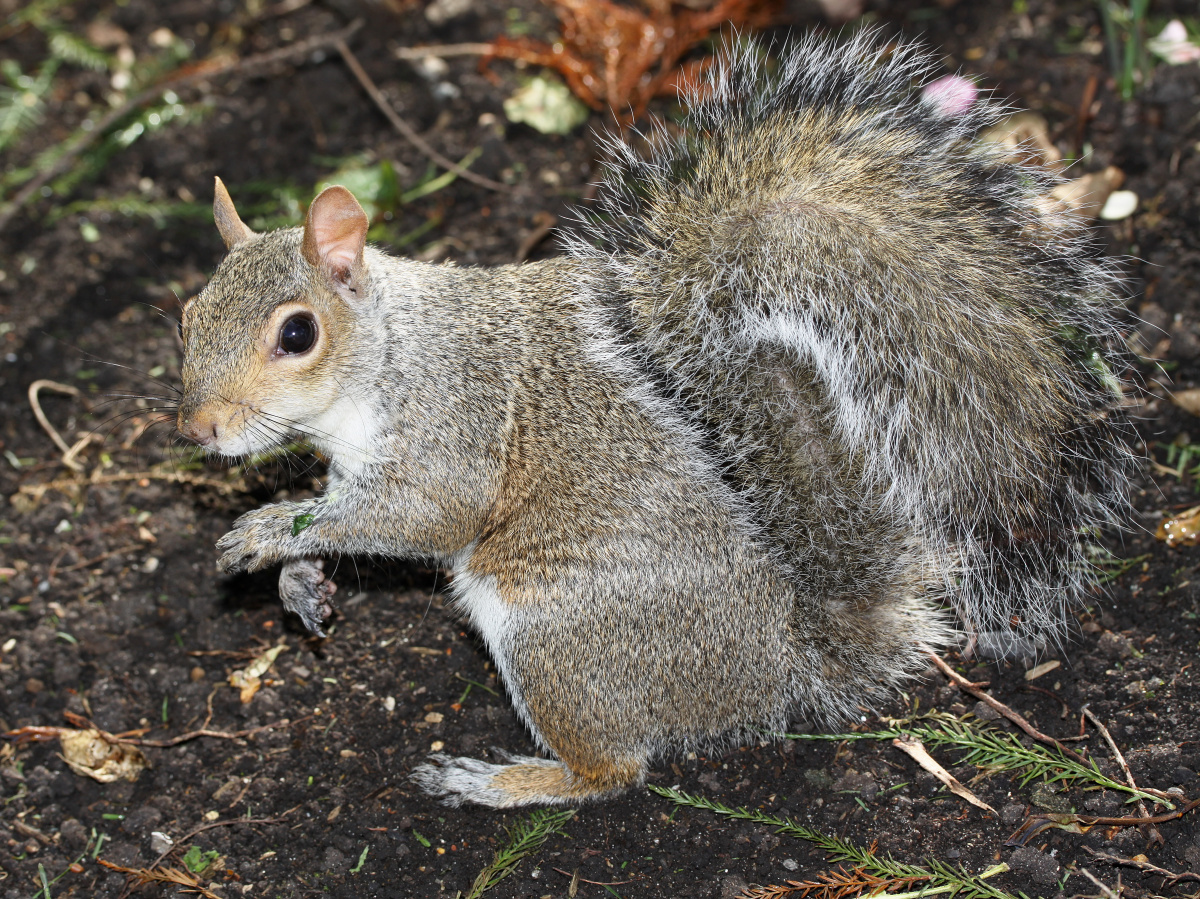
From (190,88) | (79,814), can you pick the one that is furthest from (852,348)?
(190,88)

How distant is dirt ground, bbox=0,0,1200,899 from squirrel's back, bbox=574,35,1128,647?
519mm

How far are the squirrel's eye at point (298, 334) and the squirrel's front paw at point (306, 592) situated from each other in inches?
26.5

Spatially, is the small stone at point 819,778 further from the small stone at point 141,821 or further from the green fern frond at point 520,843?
the small stone at point 141,821

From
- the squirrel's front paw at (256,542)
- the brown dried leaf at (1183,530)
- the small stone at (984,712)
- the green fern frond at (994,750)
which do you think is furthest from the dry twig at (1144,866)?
the squirrel's front paw at (256,542)

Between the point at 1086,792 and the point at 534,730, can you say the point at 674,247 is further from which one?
the point at 1086,792

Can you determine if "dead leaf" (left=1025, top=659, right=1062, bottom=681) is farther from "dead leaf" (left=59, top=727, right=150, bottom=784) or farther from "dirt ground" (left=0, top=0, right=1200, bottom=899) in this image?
"dead leaf" (left=59, top=727, right=150, bottom=784)

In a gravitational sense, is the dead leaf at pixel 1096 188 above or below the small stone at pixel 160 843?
above

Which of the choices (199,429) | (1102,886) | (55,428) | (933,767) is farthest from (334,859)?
(55,428)

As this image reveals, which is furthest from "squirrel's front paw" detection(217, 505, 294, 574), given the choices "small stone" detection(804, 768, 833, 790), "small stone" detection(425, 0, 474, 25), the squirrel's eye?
"small stone" detection(425, 0, 474, 25)

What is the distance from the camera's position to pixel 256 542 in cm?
282

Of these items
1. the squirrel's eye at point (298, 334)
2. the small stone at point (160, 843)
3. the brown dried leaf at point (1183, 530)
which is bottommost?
the small stone at point (160, 843)

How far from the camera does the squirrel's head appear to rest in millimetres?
2498

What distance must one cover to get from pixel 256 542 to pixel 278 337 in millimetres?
628

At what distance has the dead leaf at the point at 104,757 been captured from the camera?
2840mm
